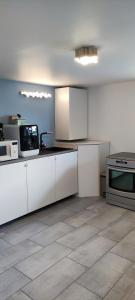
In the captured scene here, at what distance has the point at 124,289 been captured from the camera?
1.85m

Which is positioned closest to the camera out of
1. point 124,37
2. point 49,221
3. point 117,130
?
point 124,37

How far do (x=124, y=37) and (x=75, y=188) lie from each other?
108 inches

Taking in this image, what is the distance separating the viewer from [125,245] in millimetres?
2477

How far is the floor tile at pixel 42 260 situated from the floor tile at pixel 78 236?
0.10 m

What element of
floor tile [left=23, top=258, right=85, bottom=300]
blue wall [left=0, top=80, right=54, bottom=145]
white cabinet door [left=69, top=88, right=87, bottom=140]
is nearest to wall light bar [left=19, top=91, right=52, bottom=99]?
blue wall [left=0, top=80, right=54, bottom=145]

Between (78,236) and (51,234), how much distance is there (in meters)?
0.33

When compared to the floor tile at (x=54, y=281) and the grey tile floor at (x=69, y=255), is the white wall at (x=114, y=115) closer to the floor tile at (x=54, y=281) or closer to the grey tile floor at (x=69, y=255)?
the grey tile floor at (x=69, y=255)

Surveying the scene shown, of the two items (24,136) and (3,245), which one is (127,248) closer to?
(3,245)

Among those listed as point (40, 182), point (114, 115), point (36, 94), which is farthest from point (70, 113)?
point (40, 182)

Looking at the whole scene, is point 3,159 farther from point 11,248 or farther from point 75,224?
point 75,224

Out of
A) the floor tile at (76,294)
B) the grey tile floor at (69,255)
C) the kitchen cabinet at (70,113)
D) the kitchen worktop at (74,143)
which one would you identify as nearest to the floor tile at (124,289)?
the grey tile floor at (69,255)

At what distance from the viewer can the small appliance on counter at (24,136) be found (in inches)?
122

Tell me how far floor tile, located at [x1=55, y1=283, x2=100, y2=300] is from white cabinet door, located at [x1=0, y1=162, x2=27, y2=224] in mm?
1331

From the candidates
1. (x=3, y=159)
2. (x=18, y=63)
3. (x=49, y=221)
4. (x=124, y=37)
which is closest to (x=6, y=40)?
(x=18, y=63)
